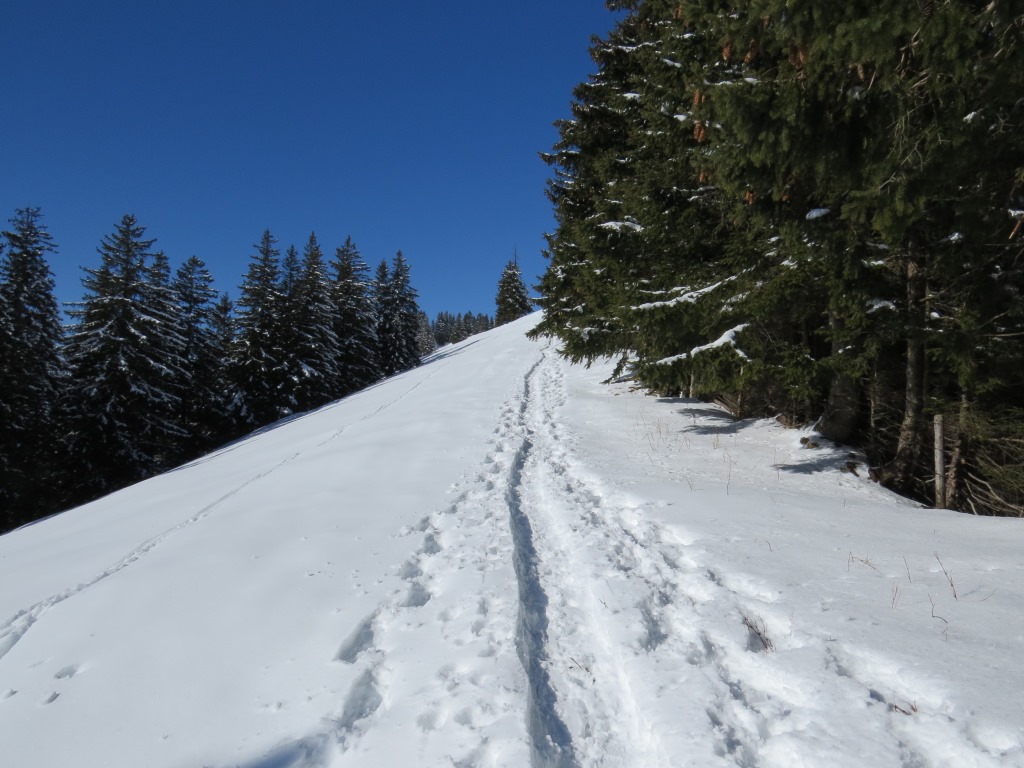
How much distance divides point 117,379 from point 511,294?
4085 centimetres

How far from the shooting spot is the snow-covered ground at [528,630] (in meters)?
2.47

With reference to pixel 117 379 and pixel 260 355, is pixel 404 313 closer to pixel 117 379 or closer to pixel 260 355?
pixel 260 355

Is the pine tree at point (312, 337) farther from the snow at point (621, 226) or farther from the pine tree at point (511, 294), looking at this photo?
the pine tree at point (511, 294)

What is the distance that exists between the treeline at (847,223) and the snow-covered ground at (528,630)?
1429 millimetres

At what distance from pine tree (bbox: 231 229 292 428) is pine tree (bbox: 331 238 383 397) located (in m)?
5.62

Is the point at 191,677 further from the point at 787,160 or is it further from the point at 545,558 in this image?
the point at 787,160

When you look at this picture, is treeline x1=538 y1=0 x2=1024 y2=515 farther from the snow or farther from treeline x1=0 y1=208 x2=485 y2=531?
treeline x1=0 y1=208 x2=485 y2=531

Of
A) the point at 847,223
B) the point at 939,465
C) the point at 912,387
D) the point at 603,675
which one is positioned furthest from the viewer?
the point at 912,387

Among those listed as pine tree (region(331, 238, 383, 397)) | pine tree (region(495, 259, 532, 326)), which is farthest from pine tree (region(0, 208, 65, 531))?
pine tree (region(495, 259, 532, 326))

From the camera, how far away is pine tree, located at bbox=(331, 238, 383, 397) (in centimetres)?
3362

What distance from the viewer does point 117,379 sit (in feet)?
65.7

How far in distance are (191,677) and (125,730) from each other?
1.30 feet

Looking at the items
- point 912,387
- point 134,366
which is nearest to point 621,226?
point 912,387

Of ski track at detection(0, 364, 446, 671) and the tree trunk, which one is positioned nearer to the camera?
ski track at detection(0, 364, 446, 671)
